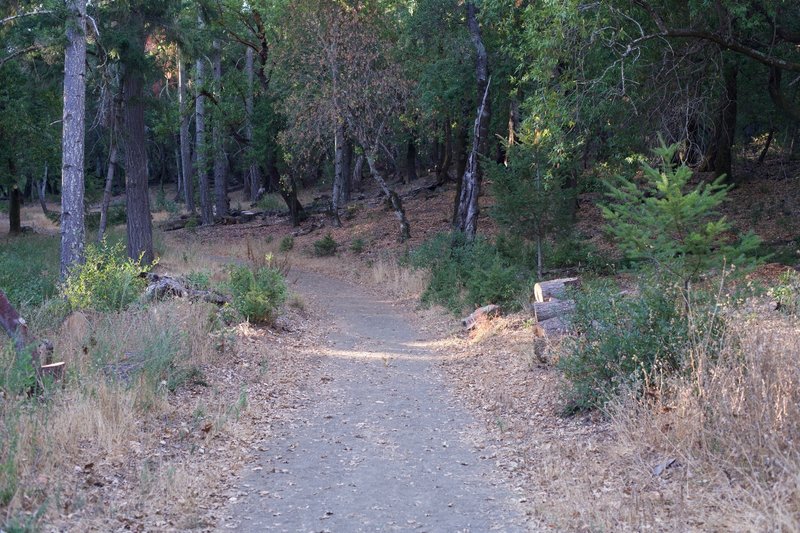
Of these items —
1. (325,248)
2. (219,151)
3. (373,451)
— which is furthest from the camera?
(219,151)

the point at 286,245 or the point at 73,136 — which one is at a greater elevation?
the point at 73,136

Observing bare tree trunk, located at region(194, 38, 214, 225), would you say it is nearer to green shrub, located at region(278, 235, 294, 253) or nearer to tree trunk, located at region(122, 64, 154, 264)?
green shrub, located at region(278, 235, 294, 253)

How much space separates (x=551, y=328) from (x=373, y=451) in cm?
390

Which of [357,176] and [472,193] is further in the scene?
[357,176]

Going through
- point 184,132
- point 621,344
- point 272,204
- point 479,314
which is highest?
point 184,132

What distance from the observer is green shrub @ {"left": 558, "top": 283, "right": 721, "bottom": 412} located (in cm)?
688

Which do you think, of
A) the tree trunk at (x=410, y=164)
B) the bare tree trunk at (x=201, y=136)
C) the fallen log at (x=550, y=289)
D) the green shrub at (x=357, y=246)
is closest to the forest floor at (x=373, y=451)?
the fallen log at (x=550, y=289)

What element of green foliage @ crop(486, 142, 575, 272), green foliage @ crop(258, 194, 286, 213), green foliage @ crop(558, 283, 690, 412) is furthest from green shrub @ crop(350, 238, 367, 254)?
green foliage @ crop(558, 283, 690, 412)

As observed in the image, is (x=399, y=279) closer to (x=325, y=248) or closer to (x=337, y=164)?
(x=325, y=248)

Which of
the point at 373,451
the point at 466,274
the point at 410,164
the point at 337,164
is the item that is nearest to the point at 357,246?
the point at 337,164

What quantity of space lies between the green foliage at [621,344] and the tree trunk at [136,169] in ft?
46.3

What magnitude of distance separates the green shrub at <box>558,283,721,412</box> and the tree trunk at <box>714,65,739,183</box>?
9.79 m

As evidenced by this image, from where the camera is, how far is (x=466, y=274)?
1762cm

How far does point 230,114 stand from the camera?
31438 mm
